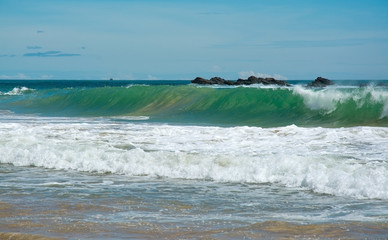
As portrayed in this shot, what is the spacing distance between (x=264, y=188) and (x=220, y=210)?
5.84 feet

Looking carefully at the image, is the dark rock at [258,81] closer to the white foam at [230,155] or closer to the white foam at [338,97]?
the white foam at [338,97]

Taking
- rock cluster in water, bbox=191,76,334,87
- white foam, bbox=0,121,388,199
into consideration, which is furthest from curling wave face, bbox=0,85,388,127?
rock cluster in water, bbox=191,76,334,87

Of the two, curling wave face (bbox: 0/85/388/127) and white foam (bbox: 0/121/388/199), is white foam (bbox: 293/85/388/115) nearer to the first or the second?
curling wave face (bbox: 0/85/388/127)

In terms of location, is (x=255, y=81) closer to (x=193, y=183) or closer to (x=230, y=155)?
(x=230, y=155)

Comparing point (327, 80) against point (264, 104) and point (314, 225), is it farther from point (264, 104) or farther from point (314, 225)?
point (314, 225)

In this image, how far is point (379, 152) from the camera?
10234mm

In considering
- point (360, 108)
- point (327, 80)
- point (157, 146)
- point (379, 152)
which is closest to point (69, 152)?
point (157, 146)

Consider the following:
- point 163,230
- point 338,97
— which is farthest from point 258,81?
point 163,230

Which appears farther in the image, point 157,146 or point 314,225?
point 157,146

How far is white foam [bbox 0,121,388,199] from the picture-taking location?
322 inches

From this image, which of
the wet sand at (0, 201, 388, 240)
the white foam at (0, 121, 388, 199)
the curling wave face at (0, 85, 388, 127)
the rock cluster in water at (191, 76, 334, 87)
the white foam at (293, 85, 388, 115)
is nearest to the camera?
the wet sand at (0, 201, 388, 240)

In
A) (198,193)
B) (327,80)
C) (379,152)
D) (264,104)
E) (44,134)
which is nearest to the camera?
(198,193)

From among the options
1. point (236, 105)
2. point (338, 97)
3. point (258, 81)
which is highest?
point (258, 81)

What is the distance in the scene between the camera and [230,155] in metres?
10.0
